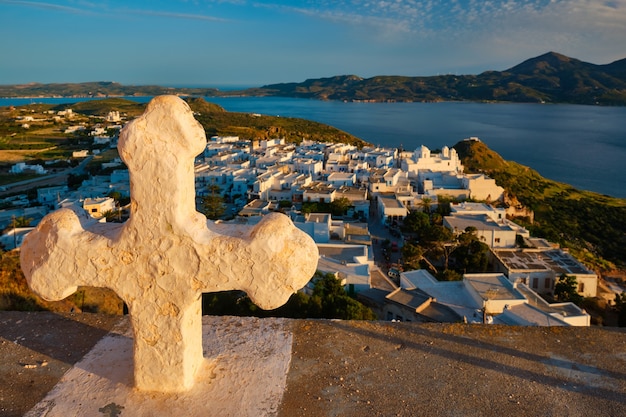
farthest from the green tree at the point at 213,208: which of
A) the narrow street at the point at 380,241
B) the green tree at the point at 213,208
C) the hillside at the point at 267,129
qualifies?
the hillside at the point at 267,129

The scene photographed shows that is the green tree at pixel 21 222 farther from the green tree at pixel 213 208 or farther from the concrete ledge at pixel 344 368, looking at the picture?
the concrete ledge at pixel 344 368

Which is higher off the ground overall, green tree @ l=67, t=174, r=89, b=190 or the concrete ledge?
the concrete ledge

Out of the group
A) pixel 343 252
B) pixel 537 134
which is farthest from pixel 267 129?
pixel 343 252

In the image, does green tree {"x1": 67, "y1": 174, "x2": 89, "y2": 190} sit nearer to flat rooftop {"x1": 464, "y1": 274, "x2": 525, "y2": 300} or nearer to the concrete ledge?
flat rooftop {"x1": 464, "y1": 274, "x2": 525, "y2": 300}

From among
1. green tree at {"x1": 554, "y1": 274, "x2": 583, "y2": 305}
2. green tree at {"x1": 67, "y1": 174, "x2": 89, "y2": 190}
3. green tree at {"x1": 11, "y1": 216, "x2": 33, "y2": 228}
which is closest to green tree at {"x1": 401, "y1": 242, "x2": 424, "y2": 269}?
green tree at {"x1": 554, "y1": 274, "x2": 583, "y2": 305}

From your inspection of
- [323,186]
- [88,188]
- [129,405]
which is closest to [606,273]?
[323,186]

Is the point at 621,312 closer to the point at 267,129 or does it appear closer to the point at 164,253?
the point at 164,253
